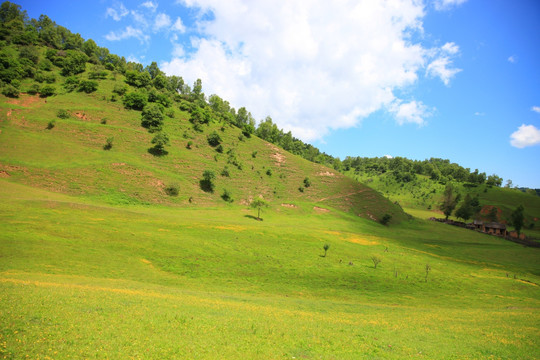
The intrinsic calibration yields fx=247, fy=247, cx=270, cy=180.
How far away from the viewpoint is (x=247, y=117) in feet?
620

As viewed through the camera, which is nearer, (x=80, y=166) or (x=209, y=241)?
(x=209, y=241)

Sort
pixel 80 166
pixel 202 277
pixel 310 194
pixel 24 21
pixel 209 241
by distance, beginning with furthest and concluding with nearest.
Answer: pixel 24 21 < pixel 310 194 < pixel 80 166 < pixel 209 241 < pixel 202 277

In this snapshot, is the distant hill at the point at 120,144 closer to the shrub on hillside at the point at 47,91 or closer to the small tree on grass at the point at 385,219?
the shrub on hillside at the point at 47,91

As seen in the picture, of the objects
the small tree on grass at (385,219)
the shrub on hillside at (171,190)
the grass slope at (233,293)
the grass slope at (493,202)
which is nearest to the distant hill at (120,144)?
the shrub on hillside at (171,190)

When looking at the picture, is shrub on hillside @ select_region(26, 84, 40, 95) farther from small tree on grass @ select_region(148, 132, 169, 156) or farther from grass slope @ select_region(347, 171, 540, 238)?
grass slope @ select_region(347, 171, 540, 238)

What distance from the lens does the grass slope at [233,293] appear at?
13.7 meters

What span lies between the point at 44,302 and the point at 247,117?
182254 mm

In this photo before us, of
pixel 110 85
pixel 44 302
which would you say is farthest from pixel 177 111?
pixel 44 302

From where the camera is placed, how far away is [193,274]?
34.2m

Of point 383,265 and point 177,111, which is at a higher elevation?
point 177,111

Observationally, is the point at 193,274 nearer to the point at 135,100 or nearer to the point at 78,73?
the point at 135,100

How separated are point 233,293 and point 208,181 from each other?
2712 inches

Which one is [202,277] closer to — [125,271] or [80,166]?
[125,271]

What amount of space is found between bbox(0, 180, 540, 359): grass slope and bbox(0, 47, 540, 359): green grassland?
148 mm
